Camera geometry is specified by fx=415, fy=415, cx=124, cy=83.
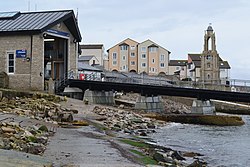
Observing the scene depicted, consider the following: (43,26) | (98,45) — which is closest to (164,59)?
(98,45)

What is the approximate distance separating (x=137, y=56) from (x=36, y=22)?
63813mm

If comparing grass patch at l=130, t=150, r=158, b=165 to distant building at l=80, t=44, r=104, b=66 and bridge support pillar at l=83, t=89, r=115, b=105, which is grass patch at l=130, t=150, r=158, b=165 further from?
distant building at l=80, t=44, r=104, b=66

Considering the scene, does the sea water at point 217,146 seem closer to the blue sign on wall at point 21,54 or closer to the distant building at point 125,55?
the blue sign on wall at point 21,54

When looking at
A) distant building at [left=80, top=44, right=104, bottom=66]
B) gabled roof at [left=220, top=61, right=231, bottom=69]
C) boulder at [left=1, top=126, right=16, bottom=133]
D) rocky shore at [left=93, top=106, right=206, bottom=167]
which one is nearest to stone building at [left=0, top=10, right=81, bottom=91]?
rocky shore at [left=93, top=106, right=206, bottom=167]

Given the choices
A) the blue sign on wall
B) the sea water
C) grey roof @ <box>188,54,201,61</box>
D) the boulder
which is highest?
grey roof @ <box>188,54,201,61</box>

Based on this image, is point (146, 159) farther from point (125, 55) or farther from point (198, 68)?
point (198, 68)

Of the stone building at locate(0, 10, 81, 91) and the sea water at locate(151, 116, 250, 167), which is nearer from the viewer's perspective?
the sea water at locate(151, 116, 250, 167)

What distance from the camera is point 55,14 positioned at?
126 feet

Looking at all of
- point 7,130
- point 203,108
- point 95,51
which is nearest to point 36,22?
point 203,108

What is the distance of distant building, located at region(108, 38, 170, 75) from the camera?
99.4 metres

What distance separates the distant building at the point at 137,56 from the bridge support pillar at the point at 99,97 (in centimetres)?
5640

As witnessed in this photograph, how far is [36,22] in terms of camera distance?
36.8 meters

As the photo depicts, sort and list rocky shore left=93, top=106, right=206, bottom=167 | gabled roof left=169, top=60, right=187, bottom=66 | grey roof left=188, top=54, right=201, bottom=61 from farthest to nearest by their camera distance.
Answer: gabled roof left=169, top=60, right=187, bottom=66 < grey roof left=188, top=54, right=201, bottom=61 < rocky shore left=93, top=106, right=206, bottom=167

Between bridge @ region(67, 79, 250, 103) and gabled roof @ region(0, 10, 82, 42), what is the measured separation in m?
5.25
